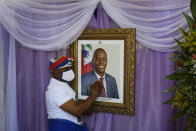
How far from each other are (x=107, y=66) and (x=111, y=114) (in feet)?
1.47

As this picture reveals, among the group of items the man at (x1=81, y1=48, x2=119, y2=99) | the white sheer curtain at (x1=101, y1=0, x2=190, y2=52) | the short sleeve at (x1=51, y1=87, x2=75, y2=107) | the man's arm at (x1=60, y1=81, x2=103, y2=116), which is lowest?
the man's arm at (x1=60, y1=81, x2=103, y2=116)

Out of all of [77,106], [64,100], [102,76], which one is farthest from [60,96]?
[102,76]

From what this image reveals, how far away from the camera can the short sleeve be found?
1.98m

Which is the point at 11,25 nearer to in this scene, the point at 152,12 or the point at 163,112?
the point at 152,12

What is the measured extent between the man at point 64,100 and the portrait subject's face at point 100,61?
11 centimetres

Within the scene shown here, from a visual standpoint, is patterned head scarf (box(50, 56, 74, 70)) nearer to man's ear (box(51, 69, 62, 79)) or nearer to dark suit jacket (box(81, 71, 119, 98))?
man's ear (box(51, 69, 62, 79))

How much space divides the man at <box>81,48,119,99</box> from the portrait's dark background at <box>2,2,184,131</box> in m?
0.20

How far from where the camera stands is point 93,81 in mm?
2164

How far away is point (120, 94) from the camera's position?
205cm

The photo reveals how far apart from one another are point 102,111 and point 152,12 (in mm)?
997

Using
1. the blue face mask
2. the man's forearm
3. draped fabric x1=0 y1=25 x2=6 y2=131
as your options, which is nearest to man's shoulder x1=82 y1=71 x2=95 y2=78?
the blue face mask

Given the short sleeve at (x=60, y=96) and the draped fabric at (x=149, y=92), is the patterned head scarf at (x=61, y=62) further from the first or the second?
the draped fabric at (x=149, y=92)

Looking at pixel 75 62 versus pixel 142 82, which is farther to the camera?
pixel 75 62

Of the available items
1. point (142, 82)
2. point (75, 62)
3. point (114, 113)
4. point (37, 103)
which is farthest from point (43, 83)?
point (142, 82)
